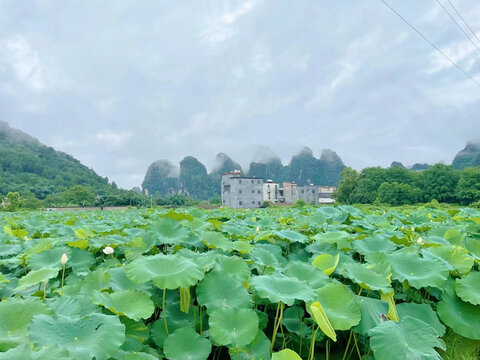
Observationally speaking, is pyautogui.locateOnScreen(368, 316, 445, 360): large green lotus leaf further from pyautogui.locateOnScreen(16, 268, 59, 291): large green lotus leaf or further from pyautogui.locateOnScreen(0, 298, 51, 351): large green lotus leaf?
pyautogui.locateOnScreen(16, 268, 59, 291): large green lotus leaf

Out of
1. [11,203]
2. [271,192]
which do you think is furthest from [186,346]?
[271,192]

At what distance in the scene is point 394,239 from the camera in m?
1.76

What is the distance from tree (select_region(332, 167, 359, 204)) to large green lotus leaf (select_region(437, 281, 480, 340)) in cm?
4750

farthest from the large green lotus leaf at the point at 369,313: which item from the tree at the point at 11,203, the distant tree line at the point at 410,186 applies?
the distant tree line at the point at 410,186

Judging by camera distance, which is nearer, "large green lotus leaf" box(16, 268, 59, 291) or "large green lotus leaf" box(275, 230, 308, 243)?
"large green lotus leaf" box(16, 268, 59, 291)

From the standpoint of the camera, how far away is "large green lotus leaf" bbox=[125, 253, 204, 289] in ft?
2.78

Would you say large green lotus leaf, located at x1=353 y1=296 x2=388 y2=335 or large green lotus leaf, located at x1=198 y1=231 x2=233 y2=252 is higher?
large green lotus leaf, located at x1=198 y1=231 x2=233 y2=252

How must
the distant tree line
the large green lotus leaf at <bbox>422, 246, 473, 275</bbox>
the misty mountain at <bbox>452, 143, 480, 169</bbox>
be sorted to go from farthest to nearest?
the misty mountain at <bbox>452, 143, 480, 169</bbox> < the distant tree line < the large green lotus leaf at <bbox>422, 246, 473, 275</bbox>

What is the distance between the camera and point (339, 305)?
92cm

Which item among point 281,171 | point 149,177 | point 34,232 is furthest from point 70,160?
point 34,232

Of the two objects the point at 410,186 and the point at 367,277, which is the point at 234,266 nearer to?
the point at 367,277

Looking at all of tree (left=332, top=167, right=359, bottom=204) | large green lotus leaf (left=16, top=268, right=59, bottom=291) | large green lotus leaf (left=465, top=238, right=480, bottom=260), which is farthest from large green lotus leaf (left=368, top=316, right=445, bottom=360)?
tree (left=332, top=167, right=359, bottom=204)

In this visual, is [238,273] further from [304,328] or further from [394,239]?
[394,239]

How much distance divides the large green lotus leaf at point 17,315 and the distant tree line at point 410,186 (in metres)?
37.7
